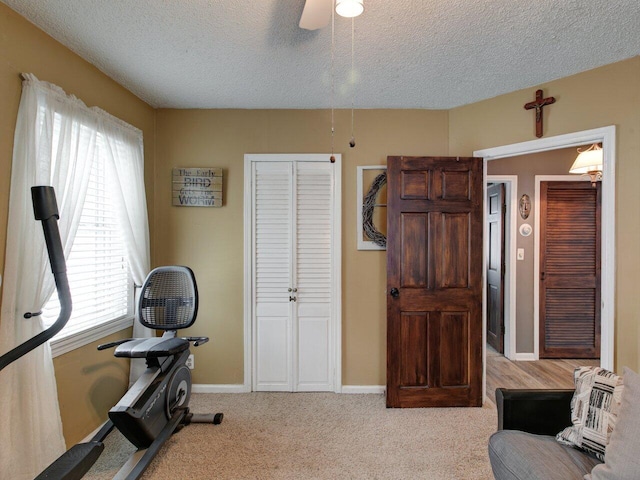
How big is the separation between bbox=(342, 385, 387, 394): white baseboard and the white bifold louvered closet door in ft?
0.49

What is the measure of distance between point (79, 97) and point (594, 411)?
11.1ft

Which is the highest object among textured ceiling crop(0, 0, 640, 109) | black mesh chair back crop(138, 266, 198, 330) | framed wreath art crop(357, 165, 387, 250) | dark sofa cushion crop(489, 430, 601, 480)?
textured ceiling crop(0, 0, 640, 109)

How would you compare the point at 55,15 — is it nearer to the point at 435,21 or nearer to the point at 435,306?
the point at 435,21

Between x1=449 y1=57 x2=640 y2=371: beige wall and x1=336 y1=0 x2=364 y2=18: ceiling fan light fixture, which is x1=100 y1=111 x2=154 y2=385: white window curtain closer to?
x1=336 y1=0 x2=364 y2=18: ceiling fan light fixture

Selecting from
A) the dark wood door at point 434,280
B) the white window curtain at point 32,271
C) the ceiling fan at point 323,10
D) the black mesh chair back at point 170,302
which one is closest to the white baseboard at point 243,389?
the dark wood door at point 434,280

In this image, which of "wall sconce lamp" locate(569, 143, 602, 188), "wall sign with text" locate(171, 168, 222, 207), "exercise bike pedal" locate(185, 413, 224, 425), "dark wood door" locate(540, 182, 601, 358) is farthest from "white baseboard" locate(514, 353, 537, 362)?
"wall sign with text" locate(171, 168, 222, 207)

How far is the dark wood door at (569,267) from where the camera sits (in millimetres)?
4109

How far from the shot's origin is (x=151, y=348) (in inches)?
84.8

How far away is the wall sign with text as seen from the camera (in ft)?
10.1

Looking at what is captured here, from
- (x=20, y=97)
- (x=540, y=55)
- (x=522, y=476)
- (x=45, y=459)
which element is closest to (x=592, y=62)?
(x=540, y=55)

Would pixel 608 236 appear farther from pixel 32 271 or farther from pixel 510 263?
pixel 32 271

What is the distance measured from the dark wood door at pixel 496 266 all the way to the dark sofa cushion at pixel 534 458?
2774 millimetres

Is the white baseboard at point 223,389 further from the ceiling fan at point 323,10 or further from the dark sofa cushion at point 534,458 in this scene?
the ceiling fan at point 323,10

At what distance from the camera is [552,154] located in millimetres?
4062
